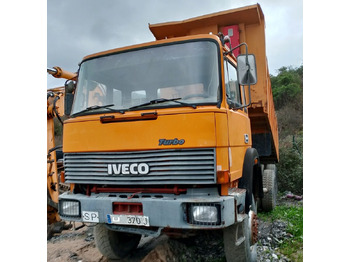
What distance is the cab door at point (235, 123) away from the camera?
2.78m

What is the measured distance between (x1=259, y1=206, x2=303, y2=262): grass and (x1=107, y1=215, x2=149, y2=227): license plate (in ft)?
6.30

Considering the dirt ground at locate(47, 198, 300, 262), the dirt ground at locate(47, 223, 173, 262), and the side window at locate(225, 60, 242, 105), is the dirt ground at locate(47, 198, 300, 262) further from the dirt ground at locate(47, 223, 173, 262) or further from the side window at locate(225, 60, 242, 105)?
the side window at locate(225, 60, 242, 105)

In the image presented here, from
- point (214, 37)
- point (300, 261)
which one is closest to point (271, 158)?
point (300, 261)

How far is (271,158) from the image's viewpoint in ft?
20.1

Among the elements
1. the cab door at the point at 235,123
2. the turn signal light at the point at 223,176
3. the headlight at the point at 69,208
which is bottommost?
the headlight at the point at 69,208

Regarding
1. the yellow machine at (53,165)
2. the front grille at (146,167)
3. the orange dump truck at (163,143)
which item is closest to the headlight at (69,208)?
the orange dump truck at (163,143)

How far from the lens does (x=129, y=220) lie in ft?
8.72

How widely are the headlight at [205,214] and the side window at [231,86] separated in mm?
1034

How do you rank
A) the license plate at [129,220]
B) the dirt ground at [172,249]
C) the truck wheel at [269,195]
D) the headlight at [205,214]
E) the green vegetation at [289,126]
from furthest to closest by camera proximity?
the green vegetation at [289,126] → the truck wheel at [269,195] → the dirt ground at [172,249] → the license plate at [129,220] → the headlight at [205,214]

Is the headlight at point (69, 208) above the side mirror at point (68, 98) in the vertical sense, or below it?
below

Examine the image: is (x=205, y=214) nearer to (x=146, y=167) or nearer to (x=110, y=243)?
(x=146, y=167)

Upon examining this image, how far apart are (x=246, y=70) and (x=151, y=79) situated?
37.0 inches

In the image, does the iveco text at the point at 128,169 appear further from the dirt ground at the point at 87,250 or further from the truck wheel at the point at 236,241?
the dirt ground at the point at 87,250

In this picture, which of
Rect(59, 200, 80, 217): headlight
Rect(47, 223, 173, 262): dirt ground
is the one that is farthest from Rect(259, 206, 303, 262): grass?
Rect(59, 200, 80, 217): headlight
